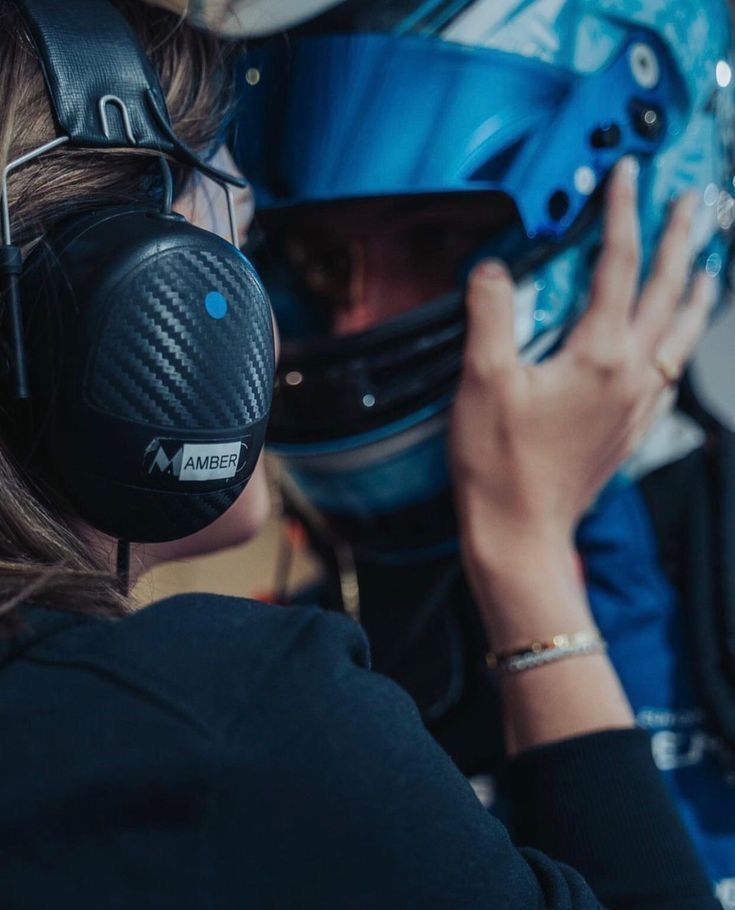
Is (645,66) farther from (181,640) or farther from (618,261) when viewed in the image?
(181,640)

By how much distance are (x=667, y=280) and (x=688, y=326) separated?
0.06 meters

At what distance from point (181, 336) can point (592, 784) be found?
1.37 ft

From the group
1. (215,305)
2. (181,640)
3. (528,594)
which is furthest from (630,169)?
(181,640)

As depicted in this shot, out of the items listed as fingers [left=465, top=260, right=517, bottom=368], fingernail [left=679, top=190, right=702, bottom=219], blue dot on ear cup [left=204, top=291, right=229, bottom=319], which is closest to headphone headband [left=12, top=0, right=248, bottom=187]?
blue dot on ear cup [left=204, top=291, right=229, bottom=319]

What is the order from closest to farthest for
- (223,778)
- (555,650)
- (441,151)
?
1. (223,778)
2. (555,650)
3. (441,151)

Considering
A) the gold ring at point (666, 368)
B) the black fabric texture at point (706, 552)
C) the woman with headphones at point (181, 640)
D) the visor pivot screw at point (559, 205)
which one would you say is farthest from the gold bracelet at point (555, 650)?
the visor pivot screw at point (559, 205)

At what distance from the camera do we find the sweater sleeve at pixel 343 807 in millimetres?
393

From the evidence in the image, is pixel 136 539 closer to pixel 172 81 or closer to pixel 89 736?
pixel 89 736

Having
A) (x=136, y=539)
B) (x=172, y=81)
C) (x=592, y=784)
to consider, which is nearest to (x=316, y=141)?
(x=172, y=81)

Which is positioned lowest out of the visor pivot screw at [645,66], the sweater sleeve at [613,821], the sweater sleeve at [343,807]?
the sweater sleeve at [613,821]

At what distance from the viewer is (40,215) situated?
53 centimetres

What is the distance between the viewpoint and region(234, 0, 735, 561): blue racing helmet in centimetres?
89

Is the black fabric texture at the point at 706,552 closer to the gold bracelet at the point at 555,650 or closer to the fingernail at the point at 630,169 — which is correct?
the gold bracelet at the point at 555,650

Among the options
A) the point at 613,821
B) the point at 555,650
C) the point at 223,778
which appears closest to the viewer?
the point at 223,778
